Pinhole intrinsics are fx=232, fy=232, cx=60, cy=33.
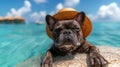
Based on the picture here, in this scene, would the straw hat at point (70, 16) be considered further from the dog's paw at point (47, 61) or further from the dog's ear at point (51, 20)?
the dog's paw at point (47, 61)

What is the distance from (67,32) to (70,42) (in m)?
0.22

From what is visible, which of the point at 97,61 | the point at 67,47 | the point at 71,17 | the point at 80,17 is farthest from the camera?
the point at 71,17

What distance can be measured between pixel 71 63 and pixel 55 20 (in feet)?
4.07

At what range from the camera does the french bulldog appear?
4.79 m

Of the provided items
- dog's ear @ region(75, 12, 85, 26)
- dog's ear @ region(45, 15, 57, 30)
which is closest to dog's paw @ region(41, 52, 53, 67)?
dog's ear @ region(45, 15, 57, 30)

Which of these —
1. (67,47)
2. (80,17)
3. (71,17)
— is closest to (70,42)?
(67,47)

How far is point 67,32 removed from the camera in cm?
490

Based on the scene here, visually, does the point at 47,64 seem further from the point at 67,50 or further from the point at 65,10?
the point at 65,10

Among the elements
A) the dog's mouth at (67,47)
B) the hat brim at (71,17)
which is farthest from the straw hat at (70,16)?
the dog's mouth at (67,47)

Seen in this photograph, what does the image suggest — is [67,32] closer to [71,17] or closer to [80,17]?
[80,17]

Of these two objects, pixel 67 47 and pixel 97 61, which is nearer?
pixel 97 61

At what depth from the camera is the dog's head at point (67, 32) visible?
4.86 meters

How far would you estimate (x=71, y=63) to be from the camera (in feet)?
15.9

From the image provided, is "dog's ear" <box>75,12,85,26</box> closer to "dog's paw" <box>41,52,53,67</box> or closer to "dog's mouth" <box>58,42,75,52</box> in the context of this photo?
"dog's mouth" <box>58,42,75,52</box>
